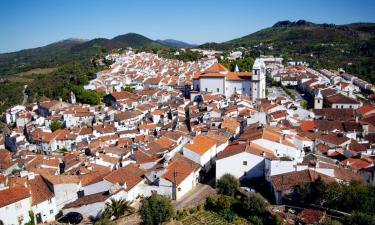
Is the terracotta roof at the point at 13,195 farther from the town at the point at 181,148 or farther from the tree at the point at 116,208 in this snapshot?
the tree at the point at 116,208

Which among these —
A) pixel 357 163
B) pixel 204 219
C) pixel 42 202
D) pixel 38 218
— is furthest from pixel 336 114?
pixel 38 218

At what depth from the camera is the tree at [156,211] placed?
22.4 meters

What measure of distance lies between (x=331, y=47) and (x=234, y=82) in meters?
91.1

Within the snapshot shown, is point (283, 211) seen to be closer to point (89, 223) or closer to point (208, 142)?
point (208, 142)

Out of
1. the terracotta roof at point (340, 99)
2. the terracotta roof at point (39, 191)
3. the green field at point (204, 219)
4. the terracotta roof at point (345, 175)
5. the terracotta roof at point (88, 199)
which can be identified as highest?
the terracotta roof at point (340, 99)

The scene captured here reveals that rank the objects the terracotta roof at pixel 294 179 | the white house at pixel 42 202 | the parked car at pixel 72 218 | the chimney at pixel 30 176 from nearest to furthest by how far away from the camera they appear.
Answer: the terracotta roof at pixel 294 179 < the parked car at pixel 72 218 < the white house at pixel 42 202 < the chimney at pixel 30 176

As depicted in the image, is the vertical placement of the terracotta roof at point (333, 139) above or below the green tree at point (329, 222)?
above

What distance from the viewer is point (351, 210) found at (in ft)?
71.1

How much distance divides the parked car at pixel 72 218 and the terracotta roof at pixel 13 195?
2.98 m

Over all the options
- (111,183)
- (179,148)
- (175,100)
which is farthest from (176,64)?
(111,183)

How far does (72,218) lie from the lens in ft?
81.1

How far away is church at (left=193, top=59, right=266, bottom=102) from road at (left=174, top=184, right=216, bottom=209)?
30720mm

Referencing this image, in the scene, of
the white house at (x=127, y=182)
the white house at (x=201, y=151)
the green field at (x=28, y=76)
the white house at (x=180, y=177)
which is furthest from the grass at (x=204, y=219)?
the green field at (x=28, y=76)

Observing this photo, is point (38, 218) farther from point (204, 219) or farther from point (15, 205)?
point (204, 219)
